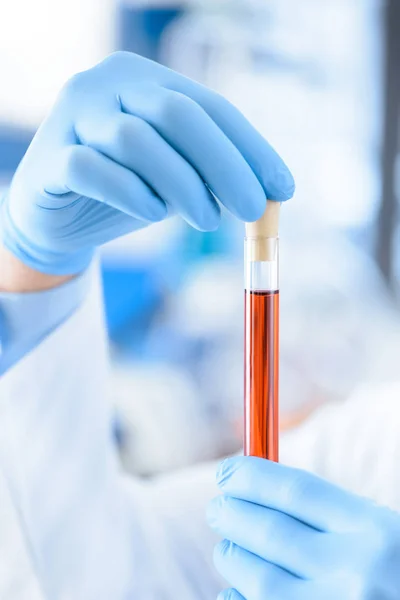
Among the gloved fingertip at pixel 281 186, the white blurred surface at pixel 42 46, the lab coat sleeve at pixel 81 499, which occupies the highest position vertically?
the white blurred surface at pixel 42 46

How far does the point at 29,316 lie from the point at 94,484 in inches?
11.1

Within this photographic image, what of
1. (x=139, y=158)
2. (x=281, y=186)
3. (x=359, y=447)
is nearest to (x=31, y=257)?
(x=139, y=158)

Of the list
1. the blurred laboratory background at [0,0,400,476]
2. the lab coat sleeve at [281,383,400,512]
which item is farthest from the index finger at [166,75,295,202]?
the blurred laboratory background at [0,0,400,476]

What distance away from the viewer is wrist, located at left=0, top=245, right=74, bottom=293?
837mm

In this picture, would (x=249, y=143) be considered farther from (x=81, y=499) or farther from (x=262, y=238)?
(x=81, y=499)

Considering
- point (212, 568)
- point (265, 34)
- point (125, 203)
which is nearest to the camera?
point (125, 203)

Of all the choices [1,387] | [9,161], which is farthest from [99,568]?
[9,161]

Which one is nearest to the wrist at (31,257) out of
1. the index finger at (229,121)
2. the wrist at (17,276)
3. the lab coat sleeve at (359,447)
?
the wrist at (17,276)

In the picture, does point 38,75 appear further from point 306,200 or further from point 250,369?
point 250,369

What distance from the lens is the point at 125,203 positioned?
665 mm

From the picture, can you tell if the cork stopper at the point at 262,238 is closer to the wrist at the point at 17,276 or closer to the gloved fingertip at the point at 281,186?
the gloved fingertip at the point at 281,186

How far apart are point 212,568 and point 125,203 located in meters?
0.62

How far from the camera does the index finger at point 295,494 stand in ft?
2.16

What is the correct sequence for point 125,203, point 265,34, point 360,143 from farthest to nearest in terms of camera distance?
point 360,143 → point 265,34 → point 125,203
